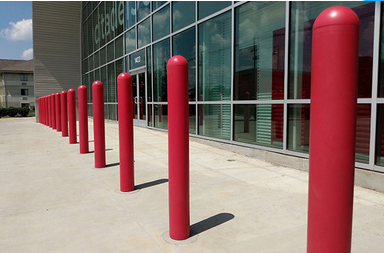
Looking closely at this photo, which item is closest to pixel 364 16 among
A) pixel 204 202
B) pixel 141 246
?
pixel 204 202

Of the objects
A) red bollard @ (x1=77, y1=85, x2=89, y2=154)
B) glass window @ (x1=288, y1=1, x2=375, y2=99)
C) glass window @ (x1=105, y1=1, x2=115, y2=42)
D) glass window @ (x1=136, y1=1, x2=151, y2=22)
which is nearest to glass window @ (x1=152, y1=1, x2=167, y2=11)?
glass window @ (x1=136, y1=1, x2=151, y2=22)

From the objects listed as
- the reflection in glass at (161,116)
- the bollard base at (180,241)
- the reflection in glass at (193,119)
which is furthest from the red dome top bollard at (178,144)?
the reflection in glass at (161,116)

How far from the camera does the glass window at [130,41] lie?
14016mm

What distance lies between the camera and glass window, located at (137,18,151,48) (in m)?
12.4

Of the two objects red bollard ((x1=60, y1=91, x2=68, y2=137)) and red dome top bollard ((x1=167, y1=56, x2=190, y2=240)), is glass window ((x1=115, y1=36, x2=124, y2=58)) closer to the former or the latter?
red bollard ((x1=60, y1=91, x2=68, y2=137))

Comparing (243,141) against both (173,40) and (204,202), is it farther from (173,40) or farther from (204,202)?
(173,40)

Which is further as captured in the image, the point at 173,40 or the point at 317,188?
the point at 173,40

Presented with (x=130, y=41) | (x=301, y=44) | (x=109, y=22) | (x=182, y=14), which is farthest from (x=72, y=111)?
(x=109, y=22)

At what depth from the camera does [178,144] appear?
2547 millimetres

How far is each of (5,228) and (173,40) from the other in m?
8.42

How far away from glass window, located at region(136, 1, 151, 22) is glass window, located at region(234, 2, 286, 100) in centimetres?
644

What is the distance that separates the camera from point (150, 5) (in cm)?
1203

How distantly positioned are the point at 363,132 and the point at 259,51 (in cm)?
289

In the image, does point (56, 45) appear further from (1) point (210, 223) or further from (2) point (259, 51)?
(1) point (210, 223)
